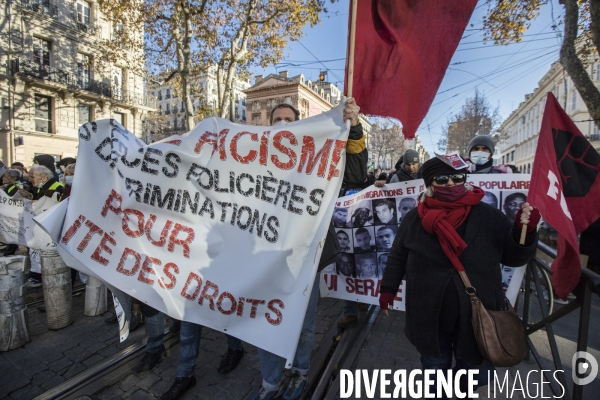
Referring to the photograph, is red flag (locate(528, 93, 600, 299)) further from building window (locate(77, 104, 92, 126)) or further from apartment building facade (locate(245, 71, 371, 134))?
apartment building facade (locate(245, 71, 371, 134))

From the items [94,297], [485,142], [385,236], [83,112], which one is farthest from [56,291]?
[83,112]

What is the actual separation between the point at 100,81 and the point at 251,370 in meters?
29.5

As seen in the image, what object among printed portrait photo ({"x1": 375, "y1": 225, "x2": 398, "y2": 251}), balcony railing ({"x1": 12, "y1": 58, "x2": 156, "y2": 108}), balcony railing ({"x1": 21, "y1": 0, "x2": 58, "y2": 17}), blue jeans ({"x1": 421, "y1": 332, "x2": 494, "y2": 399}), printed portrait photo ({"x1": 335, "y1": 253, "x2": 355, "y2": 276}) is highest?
balcony railing ({"x1": 21, "y1": 0, "x2": 58, "y2": 17})

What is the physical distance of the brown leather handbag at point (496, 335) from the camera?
1.95m

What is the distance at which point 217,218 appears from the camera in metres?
2.41

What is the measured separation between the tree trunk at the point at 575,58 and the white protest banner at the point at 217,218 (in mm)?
7407

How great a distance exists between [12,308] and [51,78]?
84.0ft

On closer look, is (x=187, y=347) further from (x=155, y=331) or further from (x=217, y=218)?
(x=217, y=218)

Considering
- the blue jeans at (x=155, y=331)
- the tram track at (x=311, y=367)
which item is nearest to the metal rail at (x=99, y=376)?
the tram track at (x=311, y=367)

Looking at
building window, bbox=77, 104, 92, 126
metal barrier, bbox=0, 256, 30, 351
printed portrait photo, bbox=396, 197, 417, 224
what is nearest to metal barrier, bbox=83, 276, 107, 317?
metal barrier, bbox=0, 256, 30, 351

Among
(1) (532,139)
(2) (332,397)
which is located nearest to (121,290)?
(2) (332,397)

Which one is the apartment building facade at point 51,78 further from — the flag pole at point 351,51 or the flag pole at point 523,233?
the flag pole at point 523,233

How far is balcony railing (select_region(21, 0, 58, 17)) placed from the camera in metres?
21.3

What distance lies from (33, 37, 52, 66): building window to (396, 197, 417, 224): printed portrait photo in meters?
28.0
